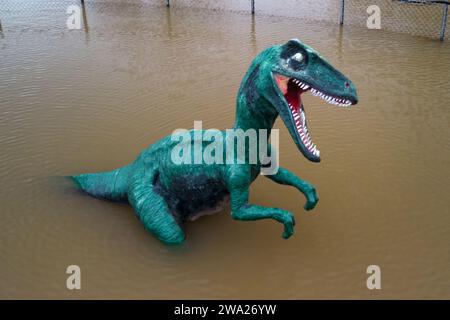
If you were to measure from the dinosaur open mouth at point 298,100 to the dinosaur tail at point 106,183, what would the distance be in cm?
167

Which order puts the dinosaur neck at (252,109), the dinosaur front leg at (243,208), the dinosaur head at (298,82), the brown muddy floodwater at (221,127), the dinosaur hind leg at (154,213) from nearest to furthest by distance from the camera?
the dinosaur head at (298,82) < the dinosaur neck at (252,109) < the dinosaur front leg at (243,208) < the brown muddy floodwater at (221,127) < the dinosaur hind leg at (154,213)

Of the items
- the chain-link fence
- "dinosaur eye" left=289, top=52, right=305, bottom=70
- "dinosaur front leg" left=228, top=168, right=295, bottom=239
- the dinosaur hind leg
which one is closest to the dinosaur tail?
the dinosaur hind leg

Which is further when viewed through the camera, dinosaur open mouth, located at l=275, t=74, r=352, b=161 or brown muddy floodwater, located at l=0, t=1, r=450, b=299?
brown muddy floodwater, located at l=0, t=1, r=450, b=299

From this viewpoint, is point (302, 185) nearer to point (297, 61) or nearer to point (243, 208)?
point (243, 208)

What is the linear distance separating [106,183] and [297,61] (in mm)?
2192

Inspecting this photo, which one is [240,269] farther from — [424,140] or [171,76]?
[171,76]

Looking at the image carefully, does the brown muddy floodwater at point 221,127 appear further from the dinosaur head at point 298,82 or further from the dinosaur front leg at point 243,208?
the dinosaur head at point 298,82

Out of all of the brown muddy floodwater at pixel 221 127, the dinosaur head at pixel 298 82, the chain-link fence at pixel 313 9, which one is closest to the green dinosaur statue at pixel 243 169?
the dinosaur head at pixel 298 82

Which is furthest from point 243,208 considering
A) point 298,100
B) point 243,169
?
point 298,100

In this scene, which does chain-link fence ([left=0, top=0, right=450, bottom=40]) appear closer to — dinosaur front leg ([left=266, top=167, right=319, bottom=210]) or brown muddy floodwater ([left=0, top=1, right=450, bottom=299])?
brown muddy floodwater ([left=0, top=1, right=450, bottom=299])

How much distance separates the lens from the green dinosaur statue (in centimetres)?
326

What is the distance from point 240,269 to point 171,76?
176 inches

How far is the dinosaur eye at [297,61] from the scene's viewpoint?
10.7 ft

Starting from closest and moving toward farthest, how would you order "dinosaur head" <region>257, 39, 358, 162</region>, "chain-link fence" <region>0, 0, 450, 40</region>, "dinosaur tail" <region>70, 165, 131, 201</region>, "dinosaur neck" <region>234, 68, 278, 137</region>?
"dinosaur head" <region>257, 39, 358, 162</region>, "dinosaur neck" <region>234, 68, 278, 137</region>, "dinosaur tail" <region>70, 165, 131, 201</region>, "chain-link fence" <region>0, 0, 450, 40</region>
